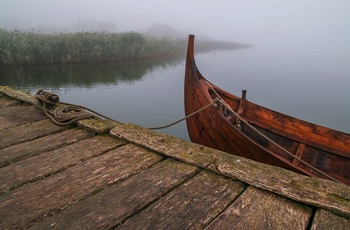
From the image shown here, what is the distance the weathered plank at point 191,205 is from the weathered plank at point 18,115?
185cm

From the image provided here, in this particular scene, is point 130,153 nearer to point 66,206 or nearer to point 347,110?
point 66,206

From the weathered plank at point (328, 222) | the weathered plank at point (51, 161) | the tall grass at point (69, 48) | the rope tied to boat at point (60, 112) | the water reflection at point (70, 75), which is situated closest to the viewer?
the weathered plank at point (328, 222)

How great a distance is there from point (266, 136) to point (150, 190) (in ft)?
9.85

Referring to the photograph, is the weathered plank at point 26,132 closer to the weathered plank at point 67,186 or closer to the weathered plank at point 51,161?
the weathered plank at point 51,161

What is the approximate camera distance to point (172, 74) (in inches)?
636

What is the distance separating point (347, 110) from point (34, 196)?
39.2 ft

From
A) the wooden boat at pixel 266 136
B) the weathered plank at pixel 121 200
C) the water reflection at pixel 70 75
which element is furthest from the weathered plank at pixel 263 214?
the water reflection at pixel 70 75

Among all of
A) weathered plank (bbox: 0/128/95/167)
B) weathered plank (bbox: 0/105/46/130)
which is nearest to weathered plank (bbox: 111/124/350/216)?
weathered plank (bbox: 0/128/95/167)

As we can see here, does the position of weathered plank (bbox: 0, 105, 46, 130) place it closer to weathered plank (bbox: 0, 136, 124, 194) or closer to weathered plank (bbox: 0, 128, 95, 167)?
weathered plank (bbox: 0, 128, 95, 167)

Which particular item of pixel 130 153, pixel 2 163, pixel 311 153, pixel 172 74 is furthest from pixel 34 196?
pixel 172 74

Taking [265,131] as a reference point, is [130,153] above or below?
above

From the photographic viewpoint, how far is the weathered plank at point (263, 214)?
1.20m

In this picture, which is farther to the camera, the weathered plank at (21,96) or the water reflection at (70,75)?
the water reflection at (70,75)

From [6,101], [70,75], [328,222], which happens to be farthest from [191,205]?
[70,75]
